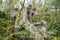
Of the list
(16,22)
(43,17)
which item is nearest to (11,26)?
(16,22)

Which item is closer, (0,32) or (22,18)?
(0,32)

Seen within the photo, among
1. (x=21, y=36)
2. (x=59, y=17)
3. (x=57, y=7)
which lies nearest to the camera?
(x=21, y=36)

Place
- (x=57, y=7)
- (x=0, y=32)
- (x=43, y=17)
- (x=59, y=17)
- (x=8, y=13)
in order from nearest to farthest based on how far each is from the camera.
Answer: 1. (x=0, y=32)
2. (x=8, y=13)
3. (x=43, y=17)
4. (x=59, y=17)
5. (x=57, y=7)

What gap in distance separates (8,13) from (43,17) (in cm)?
163

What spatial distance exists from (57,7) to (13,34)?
13.7 feet

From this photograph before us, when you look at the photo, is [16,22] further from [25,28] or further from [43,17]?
[43,17]

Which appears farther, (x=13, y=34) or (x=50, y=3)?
(x=50, y=3)

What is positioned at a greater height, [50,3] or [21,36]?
[50,3]

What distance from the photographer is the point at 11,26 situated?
17.9 feet

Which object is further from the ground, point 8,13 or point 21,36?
point 8,13

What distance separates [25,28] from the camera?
5.26 m

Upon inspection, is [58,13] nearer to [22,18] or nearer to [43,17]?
[43,17]

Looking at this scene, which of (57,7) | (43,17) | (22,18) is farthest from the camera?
(57,7)

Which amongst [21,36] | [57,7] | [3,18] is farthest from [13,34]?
[57,7]
